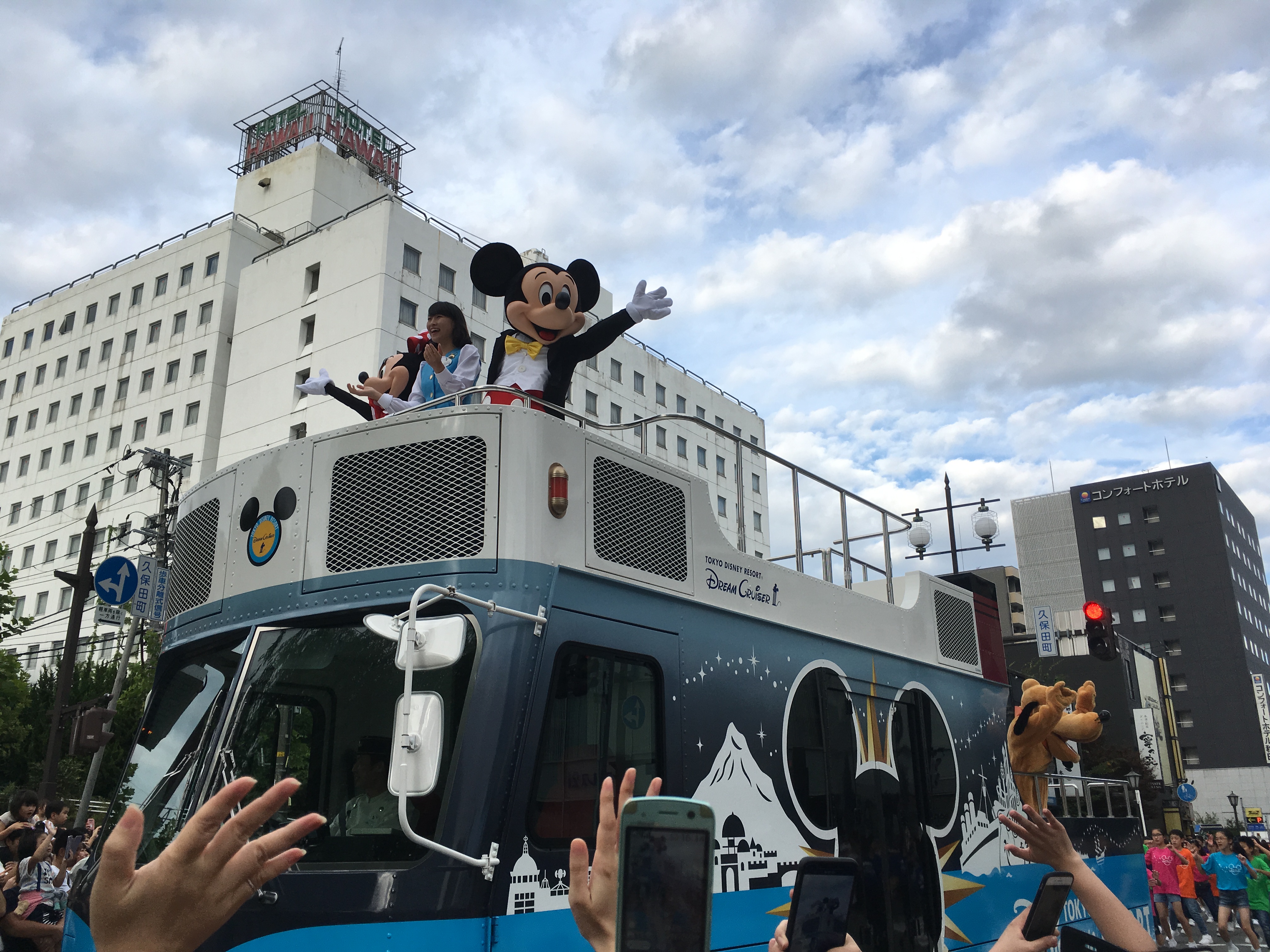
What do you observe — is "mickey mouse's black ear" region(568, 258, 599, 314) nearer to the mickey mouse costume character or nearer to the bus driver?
the mickey mouse costume character

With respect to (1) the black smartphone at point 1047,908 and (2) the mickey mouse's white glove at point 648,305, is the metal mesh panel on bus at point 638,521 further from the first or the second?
(1) the black smartphone at point 1047,908

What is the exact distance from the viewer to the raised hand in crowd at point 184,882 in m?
1.65

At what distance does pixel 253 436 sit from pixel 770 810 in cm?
4654

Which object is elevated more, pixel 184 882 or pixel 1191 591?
pixel 1191 591

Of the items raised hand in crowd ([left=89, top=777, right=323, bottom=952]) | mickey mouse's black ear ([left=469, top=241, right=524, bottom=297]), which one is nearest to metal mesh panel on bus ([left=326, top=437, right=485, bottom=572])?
mickey mouse's black ear ([left=469, top=241, right=524, bottom=297])

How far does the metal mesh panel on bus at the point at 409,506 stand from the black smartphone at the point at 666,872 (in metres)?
2.53

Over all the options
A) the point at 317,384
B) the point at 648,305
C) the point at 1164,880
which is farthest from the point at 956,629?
the point at 1164,880

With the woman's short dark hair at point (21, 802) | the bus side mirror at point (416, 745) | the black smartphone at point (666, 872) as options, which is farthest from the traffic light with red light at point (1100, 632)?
the black smartphone at point (666, 872)

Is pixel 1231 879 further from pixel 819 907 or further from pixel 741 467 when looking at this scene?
pixel 819 907

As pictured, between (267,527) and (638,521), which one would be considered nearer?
(267,527)

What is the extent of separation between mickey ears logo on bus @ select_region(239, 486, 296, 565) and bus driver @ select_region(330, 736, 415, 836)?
1129mm

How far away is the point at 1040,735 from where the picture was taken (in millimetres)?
8148

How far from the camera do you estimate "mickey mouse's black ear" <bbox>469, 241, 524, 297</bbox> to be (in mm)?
6523

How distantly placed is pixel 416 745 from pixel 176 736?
177 centimetres
